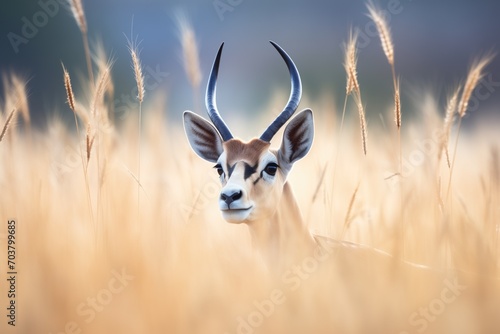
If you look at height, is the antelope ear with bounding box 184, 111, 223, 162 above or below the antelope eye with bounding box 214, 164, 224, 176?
above

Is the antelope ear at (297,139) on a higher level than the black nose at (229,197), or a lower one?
higher

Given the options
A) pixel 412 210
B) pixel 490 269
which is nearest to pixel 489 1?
pixel 412 210

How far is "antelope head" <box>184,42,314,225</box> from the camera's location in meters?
2.95

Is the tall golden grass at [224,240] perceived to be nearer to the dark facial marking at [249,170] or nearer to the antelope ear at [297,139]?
the antelope ear at [297,139]

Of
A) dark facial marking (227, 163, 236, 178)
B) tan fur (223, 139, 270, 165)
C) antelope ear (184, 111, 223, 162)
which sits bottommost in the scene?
dark facial marking (227, 163, 236, 178)

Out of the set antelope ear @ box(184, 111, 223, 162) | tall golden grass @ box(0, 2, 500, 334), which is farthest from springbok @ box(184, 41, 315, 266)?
tall golden grass @ box(0, 2, 500, 334)

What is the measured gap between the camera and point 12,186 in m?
3.03

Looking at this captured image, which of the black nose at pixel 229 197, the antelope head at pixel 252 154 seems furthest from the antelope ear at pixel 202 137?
the black nose at pixel 229 197

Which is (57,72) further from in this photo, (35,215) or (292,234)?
(292,234)

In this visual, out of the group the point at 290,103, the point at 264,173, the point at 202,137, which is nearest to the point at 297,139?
the point at 290,103

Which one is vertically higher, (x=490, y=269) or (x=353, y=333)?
(x=490, y=269)

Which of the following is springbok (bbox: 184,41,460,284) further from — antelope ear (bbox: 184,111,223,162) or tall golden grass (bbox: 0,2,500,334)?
tall golden grass (bbox: 0,2,500,334)

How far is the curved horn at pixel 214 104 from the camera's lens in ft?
10.8

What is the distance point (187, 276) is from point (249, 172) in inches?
35.7
